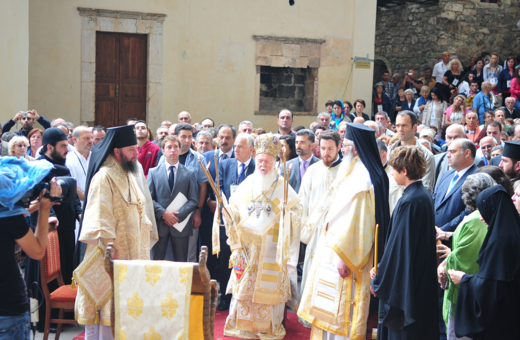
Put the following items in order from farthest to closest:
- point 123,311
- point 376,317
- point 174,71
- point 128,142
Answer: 1. point 174,71
2. point 128,142
3. point 376,317
4. point 123,311

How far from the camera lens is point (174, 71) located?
13141 mm

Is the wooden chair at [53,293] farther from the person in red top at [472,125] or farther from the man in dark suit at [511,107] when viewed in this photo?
the man in dark suit at [511,107]

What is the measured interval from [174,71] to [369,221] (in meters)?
9.69

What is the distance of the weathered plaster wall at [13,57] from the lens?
10148mm

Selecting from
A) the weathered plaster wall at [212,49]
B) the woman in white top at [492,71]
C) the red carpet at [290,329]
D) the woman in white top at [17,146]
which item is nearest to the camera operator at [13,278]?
the red carpet at [290,329]

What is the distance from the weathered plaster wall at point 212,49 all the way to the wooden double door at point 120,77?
1.71 feet

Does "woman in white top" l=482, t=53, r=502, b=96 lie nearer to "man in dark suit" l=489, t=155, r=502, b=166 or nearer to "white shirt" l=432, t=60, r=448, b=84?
"white shirt" l=432, t=60, r=448, b=84

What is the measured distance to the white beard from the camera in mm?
5316

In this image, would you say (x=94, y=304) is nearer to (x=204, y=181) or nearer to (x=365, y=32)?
(x=204, y=181)

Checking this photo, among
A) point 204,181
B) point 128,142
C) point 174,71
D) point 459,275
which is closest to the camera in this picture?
point 459,275

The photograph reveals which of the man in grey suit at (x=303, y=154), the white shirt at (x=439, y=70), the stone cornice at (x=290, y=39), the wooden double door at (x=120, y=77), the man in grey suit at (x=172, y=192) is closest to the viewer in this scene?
the man in grey suit at (x=172, y=192)

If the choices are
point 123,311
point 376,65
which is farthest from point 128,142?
point 376,65

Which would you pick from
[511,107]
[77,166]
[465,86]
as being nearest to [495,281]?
[77,166]

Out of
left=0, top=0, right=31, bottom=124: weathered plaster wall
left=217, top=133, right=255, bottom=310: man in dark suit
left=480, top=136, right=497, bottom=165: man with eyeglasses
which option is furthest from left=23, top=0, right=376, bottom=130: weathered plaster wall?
left=480, top=136, right=497, bottom=165: man with eyeglasses
